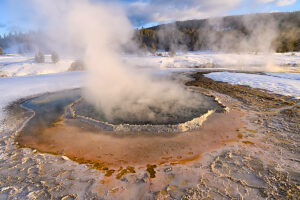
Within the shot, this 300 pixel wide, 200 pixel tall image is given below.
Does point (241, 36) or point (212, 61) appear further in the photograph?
point (241, 36)

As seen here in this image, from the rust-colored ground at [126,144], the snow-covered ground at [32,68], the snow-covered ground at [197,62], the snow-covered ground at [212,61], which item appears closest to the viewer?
the rust-colored ground at [126,144]

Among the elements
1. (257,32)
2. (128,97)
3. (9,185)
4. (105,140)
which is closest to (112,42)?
(128,97)

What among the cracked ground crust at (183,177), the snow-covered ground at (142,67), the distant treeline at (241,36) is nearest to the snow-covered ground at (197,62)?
the snow-covered ground at (142,67)

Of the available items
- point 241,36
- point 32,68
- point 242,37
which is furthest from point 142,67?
point 241,36

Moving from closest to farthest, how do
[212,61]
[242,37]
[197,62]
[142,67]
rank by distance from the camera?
[142,67] → [197,62] → [212,61] → [242,37]

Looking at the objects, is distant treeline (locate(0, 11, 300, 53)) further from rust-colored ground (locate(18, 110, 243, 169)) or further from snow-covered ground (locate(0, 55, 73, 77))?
rust-colored ground (locate(18, 110, 243, 169))

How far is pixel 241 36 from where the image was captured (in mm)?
31969

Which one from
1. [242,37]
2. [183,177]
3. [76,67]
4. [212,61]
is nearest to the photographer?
[183,177]

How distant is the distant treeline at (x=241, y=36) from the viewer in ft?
97.8

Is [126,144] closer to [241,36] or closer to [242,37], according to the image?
[242,37]

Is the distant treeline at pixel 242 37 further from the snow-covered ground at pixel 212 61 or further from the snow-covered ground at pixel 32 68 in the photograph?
the snow-covered ground at pixel 32 68

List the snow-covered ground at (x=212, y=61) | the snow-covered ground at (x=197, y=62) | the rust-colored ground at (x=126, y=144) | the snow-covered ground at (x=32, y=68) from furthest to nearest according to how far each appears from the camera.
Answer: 1. the snow-covered ground at (x=212, y=61)
2. the snow-covered ground at (x=197, y=62)
3. the snow-covered ground at (x=32, y=68)
4. the rust-colored ground at (x=126, y=144)

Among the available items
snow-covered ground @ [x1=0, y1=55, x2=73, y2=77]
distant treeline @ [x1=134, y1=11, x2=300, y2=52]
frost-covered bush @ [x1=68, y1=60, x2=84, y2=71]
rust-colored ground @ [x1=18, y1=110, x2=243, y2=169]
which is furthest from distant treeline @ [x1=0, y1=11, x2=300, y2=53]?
rust-colored ground @ [x1=18, y1=110, x2=243, y2=169]

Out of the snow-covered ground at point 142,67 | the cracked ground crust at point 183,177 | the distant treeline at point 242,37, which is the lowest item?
the cracked ground crust at point 183,177
